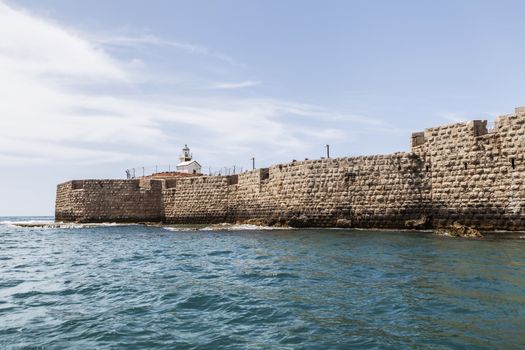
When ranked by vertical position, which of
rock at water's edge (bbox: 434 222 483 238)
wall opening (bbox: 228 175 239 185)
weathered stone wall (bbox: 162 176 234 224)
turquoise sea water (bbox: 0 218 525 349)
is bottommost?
turquoise sea water (bbox: 0 218 525 349)

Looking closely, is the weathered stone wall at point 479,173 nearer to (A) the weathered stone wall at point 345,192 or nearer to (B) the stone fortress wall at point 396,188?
(B) the stone fortress wall at point 396,188

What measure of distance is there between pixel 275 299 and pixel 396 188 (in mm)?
14939

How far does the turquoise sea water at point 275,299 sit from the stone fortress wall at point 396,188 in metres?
3.93

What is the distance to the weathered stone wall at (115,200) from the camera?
36344 mm

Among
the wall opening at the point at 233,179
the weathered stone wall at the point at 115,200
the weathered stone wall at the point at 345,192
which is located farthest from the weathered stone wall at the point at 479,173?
the weathered stone wall at the point at 115,200

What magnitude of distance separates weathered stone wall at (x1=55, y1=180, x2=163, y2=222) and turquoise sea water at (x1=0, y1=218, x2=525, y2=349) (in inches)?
819

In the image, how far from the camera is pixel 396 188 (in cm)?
2205

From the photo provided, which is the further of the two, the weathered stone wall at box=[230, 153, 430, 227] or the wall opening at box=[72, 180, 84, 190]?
the wall opening at box=[72, 180, 84, 190]

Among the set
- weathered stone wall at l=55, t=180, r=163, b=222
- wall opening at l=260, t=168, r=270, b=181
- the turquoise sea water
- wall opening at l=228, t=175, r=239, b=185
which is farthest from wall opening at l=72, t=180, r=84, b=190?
the turquoise sea water

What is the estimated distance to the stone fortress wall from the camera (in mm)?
18422

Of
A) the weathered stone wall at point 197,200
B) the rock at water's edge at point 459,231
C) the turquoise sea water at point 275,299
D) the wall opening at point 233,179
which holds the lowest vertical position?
the turquoise sea water at point 275,299

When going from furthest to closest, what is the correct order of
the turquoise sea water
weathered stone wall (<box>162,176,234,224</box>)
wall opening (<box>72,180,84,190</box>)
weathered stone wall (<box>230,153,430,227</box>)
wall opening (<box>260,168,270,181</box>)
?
wall opening (<box>72,180,84,190</box>) < weathered stone wall (<box>162,176,234,224</box>) < wall opening (<box>260,168,270,181</box>) < weathered stone wall (<box>230,153,430,227</box>) < the turquoise sea water

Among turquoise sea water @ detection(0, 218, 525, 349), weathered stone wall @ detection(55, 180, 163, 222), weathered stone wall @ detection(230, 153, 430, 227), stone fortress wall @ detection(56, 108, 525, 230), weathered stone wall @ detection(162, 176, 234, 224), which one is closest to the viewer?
Answer: turquoise sea water @ detection(0, 218, 525, 349)

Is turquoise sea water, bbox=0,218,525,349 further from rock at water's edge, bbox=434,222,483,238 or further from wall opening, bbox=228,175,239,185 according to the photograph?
wall opening, bbox=228,175,239,185
